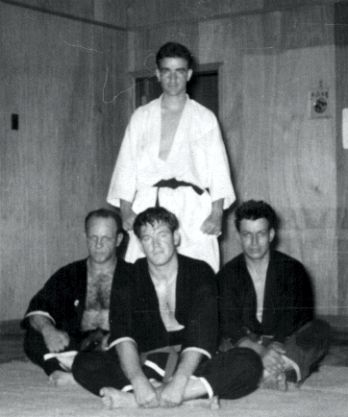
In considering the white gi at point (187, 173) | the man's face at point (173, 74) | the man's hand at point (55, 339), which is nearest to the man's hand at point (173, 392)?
the man's hand at point (55, 339)

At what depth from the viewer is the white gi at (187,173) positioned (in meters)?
3.67

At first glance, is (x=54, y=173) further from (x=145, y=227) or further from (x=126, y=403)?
(x=126, y=403)

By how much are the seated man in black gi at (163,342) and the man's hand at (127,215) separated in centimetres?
64

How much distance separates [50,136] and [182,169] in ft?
5.63

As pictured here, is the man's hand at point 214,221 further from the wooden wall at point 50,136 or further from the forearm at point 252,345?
the wooden wall at point 50,136

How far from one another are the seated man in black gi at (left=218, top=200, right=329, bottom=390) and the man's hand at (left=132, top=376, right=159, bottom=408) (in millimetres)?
530

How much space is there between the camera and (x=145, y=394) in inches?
105

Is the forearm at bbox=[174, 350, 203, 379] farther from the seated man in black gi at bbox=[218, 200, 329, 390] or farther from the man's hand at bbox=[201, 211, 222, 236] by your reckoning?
the man's hand at bbox=[201, 211, 222, 236]

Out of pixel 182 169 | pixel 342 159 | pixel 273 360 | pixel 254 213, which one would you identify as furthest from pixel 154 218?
pixel 342 159

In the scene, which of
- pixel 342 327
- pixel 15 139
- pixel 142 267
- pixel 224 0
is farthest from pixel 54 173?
pixel 142 267

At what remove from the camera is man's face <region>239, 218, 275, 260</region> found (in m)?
3.34

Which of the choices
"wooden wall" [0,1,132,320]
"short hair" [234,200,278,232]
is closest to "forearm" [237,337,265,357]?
"short hair" [234,200,278,232]

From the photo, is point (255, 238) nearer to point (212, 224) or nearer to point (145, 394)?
point (212, 224)

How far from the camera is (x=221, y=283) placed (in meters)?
3.33
